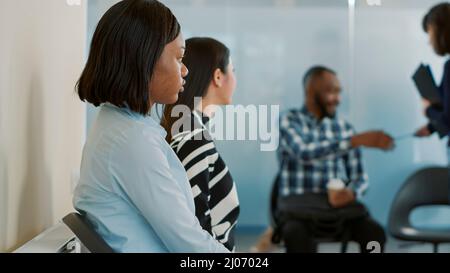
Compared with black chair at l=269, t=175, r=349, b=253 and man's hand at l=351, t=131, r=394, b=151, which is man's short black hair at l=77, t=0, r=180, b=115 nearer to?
black chair at l=269, t=175, r=349, b=253

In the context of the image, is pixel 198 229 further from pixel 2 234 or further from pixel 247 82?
pixel 247 82

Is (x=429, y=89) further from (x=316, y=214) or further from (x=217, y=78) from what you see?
(x=217, y=78)

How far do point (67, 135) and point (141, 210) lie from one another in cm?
42

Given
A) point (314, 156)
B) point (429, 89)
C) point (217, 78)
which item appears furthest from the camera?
point (314, 156)

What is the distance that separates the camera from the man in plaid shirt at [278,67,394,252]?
8.63 feet

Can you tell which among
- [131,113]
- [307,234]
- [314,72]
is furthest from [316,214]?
[131,113]

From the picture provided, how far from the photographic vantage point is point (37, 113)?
4.05 feet

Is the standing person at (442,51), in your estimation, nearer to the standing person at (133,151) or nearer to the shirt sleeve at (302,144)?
the shirt sleeve at (302,144)

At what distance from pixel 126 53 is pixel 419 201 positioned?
85.8 inches

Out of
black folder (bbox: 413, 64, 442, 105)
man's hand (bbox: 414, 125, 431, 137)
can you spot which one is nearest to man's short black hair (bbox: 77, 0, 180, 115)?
black folder (bbox: 413, 64, 442, 105)

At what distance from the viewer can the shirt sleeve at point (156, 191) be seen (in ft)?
3.07

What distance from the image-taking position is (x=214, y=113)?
137 cm
